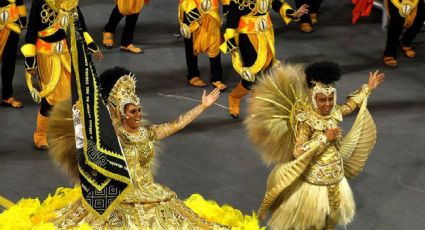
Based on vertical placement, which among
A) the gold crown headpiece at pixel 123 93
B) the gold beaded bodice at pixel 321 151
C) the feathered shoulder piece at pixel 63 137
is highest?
Answer: the gold crown headpiece at pixel 123 93

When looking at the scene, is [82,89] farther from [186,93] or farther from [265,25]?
[186,93]

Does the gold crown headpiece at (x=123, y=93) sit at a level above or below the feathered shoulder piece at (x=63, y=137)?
above

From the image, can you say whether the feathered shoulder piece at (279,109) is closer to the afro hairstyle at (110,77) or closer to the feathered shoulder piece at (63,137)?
the afro hairstyle at (110,77)

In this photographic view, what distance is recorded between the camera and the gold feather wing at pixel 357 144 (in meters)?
8.04

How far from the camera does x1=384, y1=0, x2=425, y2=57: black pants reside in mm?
11102

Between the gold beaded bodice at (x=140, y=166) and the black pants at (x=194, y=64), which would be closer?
the gold beaded bodice at (x=140, y=166)

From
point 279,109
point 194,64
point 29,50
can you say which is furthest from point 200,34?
point 279,109

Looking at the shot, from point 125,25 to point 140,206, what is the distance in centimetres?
445

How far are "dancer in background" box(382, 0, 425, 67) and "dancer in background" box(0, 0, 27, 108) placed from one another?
3.40 m

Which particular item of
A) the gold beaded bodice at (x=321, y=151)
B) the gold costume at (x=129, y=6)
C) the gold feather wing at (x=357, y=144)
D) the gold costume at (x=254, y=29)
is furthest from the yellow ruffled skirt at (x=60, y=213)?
the gold costume at (x=129, y=6)

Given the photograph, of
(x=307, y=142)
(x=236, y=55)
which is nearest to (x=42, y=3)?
(x=236, y=55)

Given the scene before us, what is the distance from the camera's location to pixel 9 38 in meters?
10.1

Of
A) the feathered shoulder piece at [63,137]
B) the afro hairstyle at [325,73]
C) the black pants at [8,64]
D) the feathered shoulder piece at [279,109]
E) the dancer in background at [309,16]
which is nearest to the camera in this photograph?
the feathered shoulder piece at [63,137]

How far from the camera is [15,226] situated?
7297 millimetres
